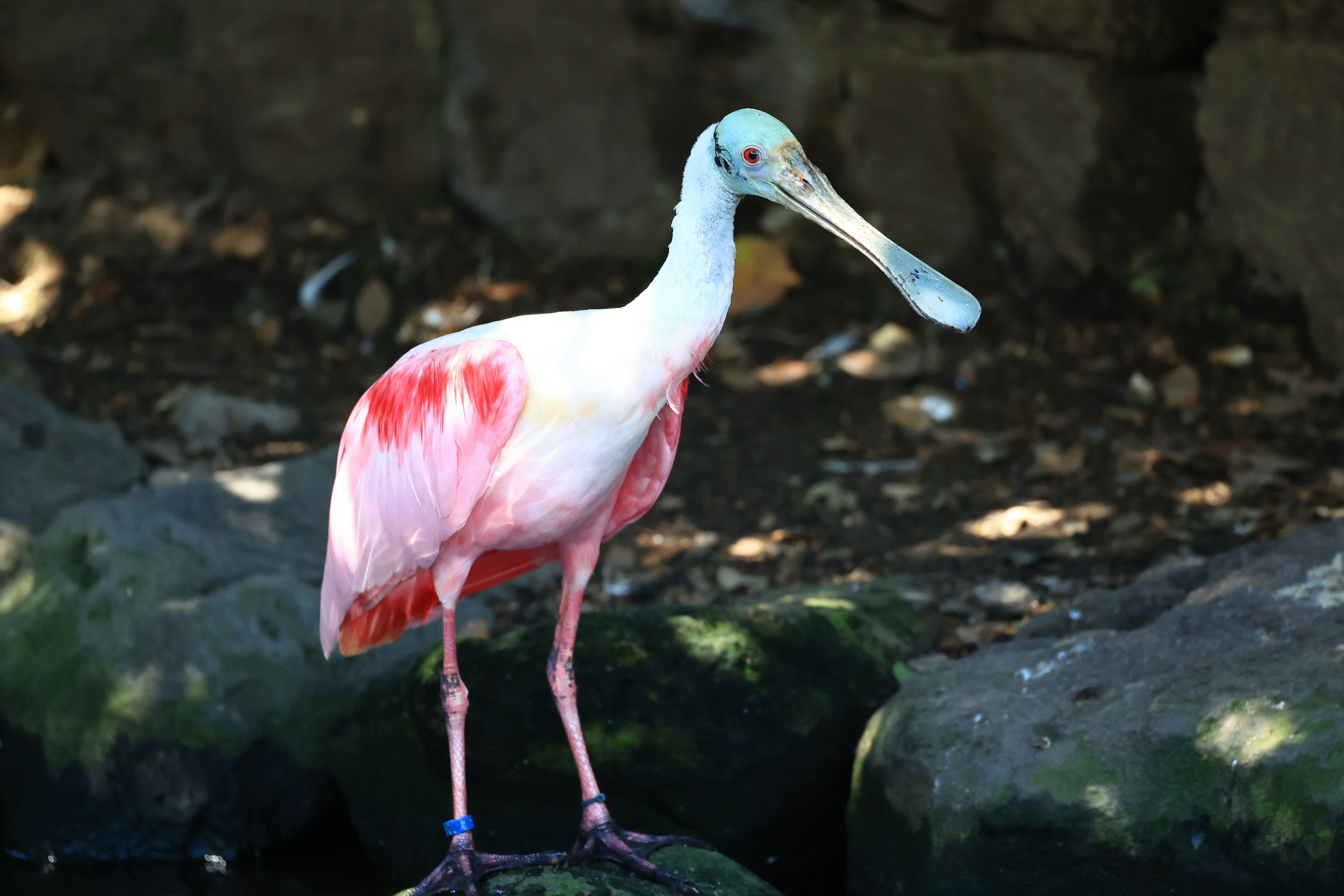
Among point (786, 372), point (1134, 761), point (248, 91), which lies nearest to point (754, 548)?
point (786, 372)

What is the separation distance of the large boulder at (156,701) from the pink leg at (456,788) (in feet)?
2.81

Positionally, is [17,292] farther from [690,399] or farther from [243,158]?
[690,399]

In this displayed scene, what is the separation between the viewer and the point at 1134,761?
3.24 m

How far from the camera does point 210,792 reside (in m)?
4.48

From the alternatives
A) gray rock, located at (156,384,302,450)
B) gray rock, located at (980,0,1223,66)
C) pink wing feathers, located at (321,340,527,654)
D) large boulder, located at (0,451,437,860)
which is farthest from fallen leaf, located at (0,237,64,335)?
gray rock, located at (980,0,1223,66)

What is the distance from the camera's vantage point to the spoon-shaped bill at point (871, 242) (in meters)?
3.05

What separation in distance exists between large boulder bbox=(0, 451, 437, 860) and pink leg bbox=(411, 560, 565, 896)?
856 millimetres

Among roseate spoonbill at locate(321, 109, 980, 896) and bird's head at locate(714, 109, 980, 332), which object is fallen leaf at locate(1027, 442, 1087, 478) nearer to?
roseate spoonbill at locate(321, 109, 980, 896)

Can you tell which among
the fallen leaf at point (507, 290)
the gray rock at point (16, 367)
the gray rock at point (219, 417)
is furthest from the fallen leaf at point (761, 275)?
the gray rock at point (16, 367)

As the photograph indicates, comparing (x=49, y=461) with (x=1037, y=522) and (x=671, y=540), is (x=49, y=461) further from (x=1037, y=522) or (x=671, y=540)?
(x=1037, y=522)

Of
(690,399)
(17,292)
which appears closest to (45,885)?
(690,399)

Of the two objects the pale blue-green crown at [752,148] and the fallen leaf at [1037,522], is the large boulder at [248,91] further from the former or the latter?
the pale blue-green crown at [752,148]

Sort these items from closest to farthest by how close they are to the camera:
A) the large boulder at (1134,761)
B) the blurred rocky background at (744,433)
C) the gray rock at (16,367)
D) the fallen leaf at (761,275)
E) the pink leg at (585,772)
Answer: the large boulder at (1134,761) → the pink leg at (585,772) → the blurred rocky background at (744,433) → the gray rock at (16,367) → the fallen leaf at (761,275)

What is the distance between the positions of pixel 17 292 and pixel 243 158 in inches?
56.4
